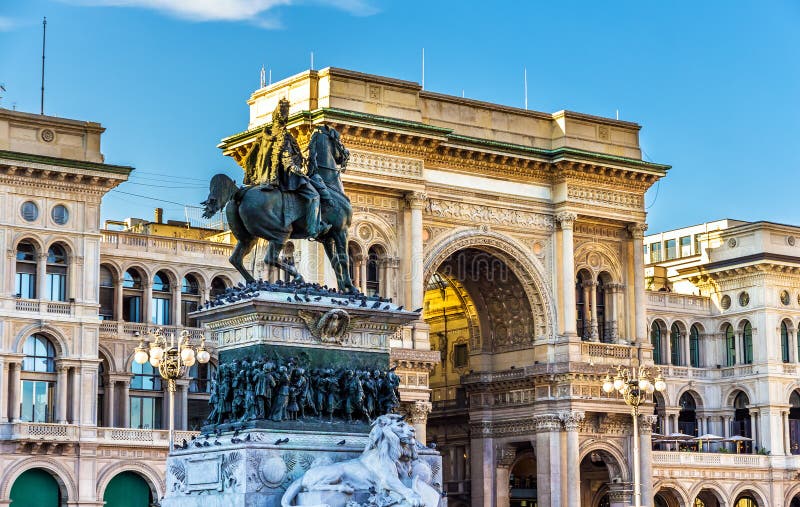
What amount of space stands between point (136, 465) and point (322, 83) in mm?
16150

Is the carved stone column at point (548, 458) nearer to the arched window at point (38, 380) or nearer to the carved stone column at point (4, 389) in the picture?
the arched window at point (38, 380)

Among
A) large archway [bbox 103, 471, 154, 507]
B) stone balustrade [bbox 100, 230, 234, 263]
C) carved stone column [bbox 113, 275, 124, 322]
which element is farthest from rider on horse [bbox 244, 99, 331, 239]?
carved stone column [bbox 113, 275, 124, 322]

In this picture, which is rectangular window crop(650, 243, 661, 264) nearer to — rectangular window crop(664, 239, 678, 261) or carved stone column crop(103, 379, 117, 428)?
rectangular window crop(664, 239, 678, 261)

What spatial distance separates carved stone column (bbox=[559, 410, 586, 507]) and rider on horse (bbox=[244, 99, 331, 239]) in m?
40.9

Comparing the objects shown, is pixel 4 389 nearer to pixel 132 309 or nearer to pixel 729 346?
pixel 132 309

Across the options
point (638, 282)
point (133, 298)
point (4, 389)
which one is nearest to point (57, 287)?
point (4, 389)

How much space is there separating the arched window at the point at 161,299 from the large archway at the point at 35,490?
9109 millimetres

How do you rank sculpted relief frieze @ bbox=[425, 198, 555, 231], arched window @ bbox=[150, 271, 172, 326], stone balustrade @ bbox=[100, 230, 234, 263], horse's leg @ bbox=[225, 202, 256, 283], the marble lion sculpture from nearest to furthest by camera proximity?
the marble lion sculpture < horse's leg @ bbox=[225, 202, 256, 283] < sculpted relief frieze @ bbox=[425, 198, 555, 231] < stone balustrade @ bbox=[100, 230, 234, 263] < arched window @ bbox=[150, 271, 172, 326]

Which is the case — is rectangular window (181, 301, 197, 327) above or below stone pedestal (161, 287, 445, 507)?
above

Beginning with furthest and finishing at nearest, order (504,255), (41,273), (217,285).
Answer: (217,285) → (504,255) → (41,273)

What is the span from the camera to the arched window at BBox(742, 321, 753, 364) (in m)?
81.8

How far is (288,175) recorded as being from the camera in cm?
2623

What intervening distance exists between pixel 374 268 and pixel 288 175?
124 feet

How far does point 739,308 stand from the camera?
82.6 m
